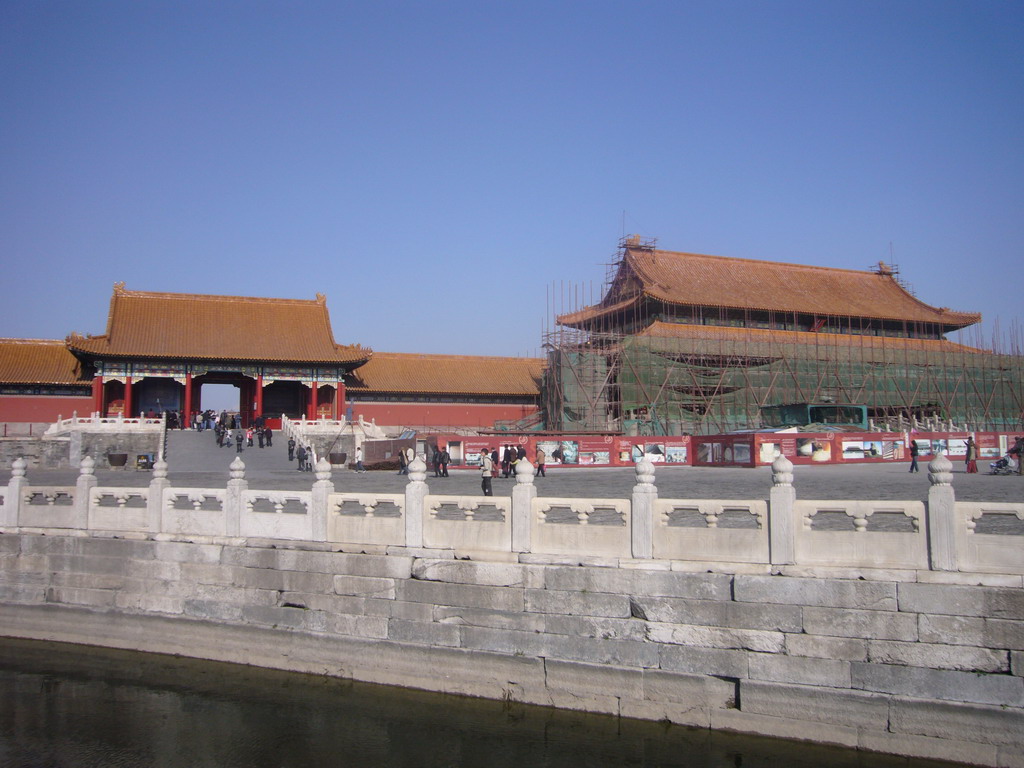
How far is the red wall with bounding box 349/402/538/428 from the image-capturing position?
42219 millimetres

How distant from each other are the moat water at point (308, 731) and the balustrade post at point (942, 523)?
1.76m

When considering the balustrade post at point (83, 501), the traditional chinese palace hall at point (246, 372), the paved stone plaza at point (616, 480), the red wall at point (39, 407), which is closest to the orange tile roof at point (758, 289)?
the traditional chinese palace hall at point (246, 372)

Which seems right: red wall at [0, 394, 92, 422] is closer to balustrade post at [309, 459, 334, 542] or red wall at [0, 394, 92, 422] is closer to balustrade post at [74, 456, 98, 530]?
balustrade post at [74, 456, 98, 530]

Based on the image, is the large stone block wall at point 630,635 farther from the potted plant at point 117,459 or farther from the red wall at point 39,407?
the red wall at point 39,407

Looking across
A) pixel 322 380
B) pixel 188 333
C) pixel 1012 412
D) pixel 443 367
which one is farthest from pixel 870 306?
pixel 188 333

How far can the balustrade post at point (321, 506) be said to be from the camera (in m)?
10.2

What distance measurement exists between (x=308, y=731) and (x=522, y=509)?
3.28 metres

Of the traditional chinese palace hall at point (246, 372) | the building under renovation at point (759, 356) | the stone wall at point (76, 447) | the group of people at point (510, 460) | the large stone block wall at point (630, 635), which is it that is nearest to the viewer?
the large stone block wall at point (630, 635)

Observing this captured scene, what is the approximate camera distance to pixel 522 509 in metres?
9.08

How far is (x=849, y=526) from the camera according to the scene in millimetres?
10875

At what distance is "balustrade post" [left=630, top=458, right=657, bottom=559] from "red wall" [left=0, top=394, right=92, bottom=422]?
118ft

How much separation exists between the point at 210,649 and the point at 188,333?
3270cm

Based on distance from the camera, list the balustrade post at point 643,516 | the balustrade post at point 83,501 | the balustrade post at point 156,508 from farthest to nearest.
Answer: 1. the balustrade post at point 83,501
2. the balustrade post at point 156,508
3. the balustrade post at point 643,516

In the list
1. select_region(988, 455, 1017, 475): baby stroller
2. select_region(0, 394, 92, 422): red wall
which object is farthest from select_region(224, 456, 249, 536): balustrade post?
select_region(0, 394, 92, 422): red wall
